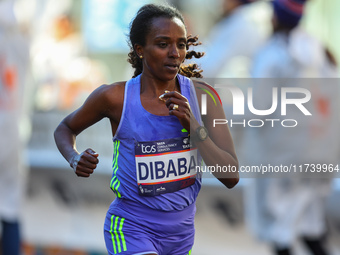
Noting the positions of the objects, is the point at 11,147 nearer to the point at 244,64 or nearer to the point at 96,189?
the point at 96,189

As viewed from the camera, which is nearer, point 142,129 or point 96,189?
point 142,129

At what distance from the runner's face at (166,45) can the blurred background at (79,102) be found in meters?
3.17

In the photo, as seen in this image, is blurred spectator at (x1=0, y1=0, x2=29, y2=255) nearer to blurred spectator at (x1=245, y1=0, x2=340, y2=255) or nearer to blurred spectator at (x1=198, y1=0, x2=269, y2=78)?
blurred spectator at (x1=198, y1=0, x2=269, y2=78)

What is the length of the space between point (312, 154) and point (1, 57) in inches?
99.1

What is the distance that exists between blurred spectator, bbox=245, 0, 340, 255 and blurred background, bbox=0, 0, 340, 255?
0.27 metres

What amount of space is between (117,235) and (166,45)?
2.51 ft

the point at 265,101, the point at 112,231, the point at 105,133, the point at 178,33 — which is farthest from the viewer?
the point at 105,133

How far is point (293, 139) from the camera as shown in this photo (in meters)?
5.35

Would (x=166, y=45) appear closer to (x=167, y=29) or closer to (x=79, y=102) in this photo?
(x=167, y=29)

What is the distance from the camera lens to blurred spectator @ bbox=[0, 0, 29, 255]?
551 cm

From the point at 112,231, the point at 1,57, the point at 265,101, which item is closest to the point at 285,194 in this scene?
the point at 265,101

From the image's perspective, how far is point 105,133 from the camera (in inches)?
269

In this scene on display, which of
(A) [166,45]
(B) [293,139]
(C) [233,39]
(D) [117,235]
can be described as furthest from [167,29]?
(C) [233,39]

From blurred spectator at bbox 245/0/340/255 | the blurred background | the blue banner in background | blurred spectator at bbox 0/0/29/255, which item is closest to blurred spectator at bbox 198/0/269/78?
the blurred background
